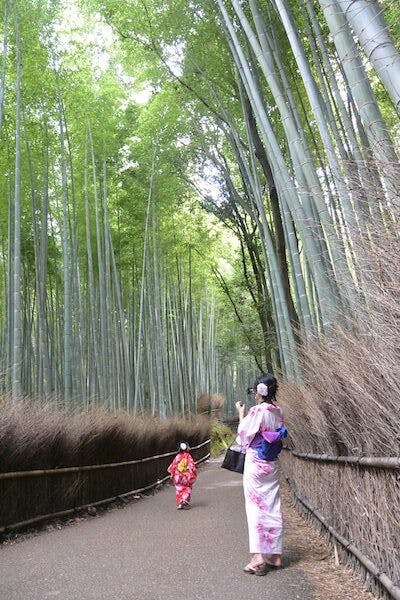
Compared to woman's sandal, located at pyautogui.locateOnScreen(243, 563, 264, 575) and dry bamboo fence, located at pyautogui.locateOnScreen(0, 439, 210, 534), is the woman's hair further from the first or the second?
dry bamboo fence, located at pyautogui.locateOnScreen(0, 439, 210, 534)

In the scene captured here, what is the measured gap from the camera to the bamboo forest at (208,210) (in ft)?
7.90

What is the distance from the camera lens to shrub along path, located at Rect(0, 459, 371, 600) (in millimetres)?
2771

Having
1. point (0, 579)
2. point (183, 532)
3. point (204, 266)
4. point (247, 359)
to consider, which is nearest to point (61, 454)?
point (183, 532)

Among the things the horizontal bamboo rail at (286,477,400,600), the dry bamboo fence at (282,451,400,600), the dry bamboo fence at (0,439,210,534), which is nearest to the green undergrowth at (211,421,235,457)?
the dry bamboo fence at (0,439,210,534)

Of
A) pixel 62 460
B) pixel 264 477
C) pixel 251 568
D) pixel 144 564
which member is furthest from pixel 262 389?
pixel 62 460

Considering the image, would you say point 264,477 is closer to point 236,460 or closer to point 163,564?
point 236,460

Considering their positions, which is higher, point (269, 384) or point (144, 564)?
point (269, 384)

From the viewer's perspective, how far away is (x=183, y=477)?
6.46 metres

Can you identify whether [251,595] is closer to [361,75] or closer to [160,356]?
[361,75]

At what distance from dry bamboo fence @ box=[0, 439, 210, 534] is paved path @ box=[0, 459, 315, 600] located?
0.21 metres

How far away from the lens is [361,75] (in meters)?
2.79

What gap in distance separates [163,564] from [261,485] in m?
0.76

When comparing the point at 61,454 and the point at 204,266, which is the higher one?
the point at 204,266

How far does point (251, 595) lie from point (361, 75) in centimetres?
250
